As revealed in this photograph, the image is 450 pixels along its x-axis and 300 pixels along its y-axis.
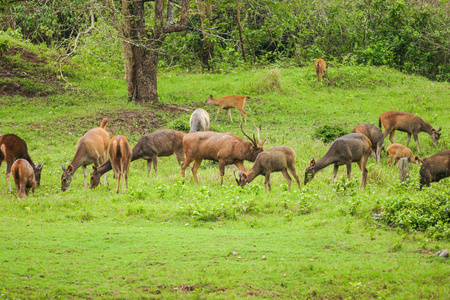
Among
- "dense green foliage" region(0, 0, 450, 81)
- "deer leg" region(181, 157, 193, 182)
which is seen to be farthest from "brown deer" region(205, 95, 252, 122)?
"dense green foliage" region(0, 0, 450, 81)

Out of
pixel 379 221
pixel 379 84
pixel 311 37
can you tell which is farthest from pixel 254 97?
pixel 379 221

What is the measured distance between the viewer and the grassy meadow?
6930 mm

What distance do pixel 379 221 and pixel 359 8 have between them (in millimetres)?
26293

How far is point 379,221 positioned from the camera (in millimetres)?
9422

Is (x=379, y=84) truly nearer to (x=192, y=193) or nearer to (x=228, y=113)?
(x=228, y=113)

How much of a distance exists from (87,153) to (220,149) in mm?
3445

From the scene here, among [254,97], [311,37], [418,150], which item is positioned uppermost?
[311,37]

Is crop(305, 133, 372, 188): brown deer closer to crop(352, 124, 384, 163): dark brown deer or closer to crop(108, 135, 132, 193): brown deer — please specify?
crop(352, 124, 384, 163): dark brown deer

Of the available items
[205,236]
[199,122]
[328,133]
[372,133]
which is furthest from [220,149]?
[328,133]

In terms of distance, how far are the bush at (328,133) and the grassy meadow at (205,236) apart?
0.71 metres

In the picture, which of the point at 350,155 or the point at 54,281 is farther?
the point at 350,155

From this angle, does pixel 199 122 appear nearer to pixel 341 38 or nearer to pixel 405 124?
pixel 405 124

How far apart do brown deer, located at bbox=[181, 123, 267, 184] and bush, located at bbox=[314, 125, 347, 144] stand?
17.2 ft

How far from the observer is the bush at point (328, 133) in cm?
1827
